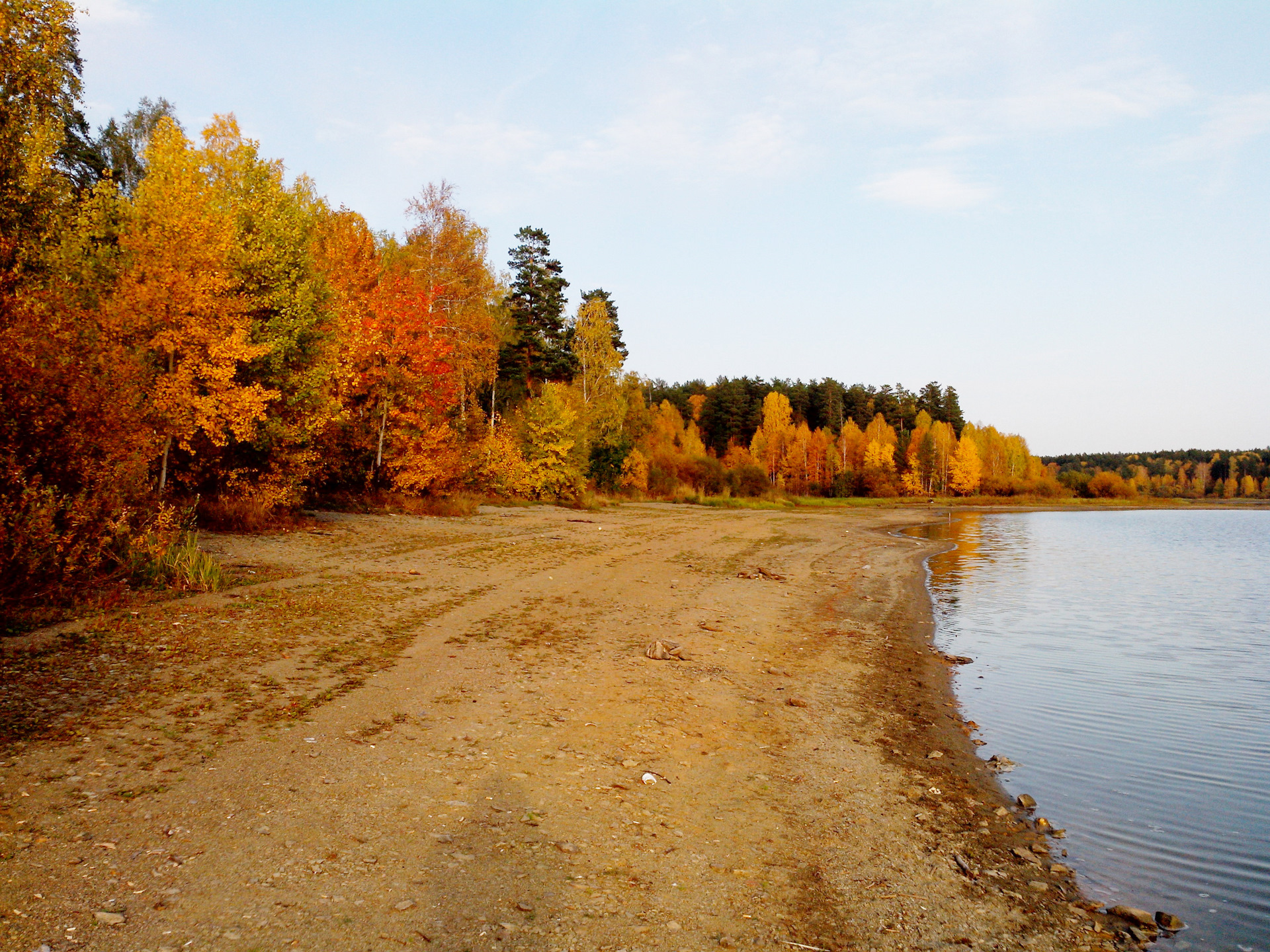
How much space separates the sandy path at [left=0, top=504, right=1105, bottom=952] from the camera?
3.91 m

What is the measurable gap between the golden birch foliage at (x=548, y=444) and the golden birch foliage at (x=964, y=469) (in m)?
81.8

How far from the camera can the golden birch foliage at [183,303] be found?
16.1 metres

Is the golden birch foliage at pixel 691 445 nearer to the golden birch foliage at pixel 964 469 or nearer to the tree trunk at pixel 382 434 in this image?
the golden birch foliage at pixel 964 469

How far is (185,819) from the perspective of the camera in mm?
4676

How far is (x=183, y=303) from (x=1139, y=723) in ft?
65.6

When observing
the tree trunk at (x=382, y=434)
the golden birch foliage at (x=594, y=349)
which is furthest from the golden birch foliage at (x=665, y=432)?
the tree trunk at (x=382, y=434)

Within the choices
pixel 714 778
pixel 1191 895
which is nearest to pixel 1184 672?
pixel 1191 895

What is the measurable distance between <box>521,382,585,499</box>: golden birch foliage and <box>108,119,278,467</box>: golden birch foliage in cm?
2142

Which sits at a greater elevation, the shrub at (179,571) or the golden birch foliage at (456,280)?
the golden birch foliage at (456,280)

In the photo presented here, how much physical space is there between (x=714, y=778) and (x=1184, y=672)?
10.5 m

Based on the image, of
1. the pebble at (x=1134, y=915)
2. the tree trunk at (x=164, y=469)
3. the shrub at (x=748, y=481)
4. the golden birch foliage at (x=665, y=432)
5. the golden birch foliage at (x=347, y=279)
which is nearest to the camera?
the pebble at (x=1134, y=915)

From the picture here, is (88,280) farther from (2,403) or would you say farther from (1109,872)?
(1109,872)

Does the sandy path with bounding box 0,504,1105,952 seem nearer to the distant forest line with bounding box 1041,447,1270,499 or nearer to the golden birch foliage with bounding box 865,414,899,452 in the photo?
the golden birch foliage with bounding box 865,414,899,452

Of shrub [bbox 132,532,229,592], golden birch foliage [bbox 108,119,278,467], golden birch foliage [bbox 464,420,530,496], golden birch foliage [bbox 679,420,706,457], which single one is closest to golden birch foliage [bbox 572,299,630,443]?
golden birch foliage [bbox 464,420,530,496]
